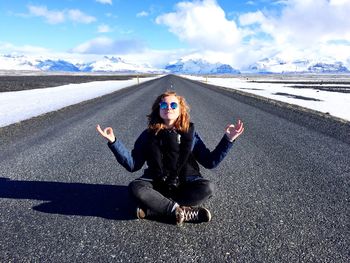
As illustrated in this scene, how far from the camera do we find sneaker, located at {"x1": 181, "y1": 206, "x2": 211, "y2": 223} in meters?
4.22

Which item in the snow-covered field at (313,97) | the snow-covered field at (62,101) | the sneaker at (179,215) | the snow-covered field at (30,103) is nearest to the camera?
the sneaker at (179,215)

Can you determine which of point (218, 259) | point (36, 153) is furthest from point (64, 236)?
point (36, 153)

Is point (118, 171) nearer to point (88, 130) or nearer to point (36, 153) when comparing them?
point (36, 153)

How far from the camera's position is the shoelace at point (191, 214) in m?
4.21

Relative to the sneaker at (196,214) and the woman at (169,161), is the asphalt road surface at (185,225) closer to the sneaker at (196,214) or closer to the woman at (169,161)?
the sneaker at (196,214)

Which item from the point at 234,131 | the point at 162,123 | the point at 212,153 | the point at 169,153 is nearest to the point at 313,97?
the point at 212,153

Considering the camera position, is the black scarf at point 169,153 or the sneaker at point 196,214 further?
the black scarf at point 169,153

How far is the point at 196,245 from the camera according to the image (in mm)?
3746

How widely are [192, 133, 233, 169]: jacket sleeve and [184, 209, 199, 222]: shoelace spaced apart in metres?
0.61

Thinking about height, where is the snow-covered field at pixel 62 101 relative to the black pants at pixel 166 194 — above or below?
below

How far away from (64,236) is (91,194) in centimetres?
141

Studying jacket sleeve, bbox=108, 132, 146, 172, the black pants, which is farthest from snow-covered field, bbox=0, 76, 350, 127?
the black pants

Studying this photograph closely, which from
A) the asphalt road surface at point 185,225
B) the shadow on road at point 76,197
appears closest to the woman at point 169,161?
the asphalt road surface at point 185,225

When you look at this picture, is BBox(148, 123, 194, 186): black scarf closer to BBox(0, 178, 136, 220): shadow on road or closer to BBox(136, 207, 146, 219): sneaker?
BBox(136, 207, 146, 219): sneaker
